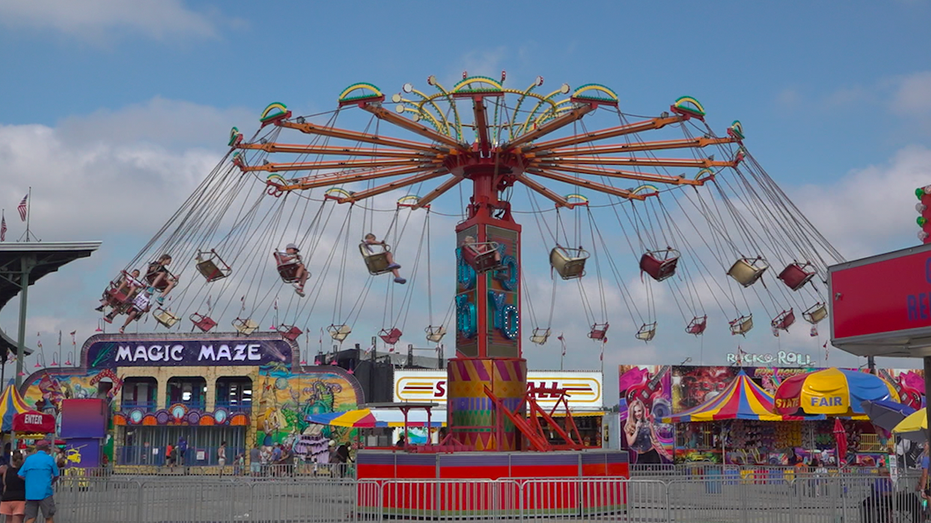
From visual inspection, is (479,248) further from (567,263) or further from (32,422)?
(32,422)

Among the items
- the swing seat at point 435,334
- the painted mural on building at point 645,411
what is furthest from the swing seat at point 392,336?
the painted mural on building at point 645,411

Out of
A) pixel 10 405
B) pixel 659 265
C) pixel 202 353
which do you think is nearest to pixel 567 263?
pixel 659 265

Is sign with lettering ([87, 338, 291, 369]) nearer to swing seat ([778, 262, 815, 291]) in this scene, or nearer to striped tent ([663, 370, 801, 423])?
striped tent ([663, 370, 801, 423])

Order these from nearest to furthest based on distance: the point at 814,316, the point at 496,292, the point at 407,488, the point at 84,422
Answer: the point at 407,488, the point at 496,292, the point at 814,316, the point at 84,422

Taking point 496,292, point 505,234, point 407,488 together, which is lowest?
point 407,488

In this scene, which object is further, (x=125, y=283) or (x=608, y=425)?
(x=608, y=425)

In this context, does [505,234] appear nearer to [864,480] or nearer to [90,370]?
[864,480]

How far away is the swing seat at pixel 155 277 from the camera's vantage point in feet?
69.6

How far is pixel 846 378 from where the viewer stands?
25.0m

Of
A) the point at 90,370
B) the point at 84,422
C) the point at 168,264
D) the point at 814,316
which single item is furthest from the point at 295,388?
the point at 814,316

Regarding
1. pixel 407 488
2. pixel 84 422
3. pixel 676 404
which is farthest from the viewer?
pixel 676 404

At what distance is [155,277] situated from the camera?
2123 cm

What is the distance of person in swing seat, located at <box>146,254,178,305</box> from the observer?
21219 mm

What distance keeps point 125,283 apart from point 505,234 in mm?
8110
